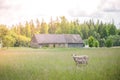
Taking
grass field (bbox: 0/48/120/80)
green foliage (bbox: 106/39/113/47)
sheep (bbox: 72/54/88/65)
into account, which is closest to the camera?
grass field (bbox: 0/48/120/80)

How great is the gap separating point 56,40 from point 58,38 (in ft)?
0.09

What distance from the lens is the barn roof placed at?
3371 millimetres

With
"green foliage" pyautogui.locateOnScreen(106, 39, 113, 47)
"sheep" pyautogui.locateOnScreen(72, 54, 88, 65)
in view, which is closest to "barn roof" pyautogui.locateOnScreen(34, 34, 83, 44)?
"sheep" pyautogui.locateOnScreen(72, 54, 88, 65)

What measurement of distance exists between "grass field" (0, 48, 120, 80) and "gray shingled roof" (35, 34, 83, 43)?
73 millimetres

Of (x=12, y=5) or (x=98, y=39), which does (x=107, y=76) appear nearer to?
(x=98, y=39)

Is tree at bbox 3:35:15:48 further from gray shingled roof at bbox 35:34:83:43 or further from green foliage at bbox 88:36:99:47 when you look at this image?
green foliage at bbox 88:36:99:47

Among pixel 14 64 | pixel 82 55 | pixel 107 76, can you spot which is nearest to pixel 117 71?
pixel 107 76

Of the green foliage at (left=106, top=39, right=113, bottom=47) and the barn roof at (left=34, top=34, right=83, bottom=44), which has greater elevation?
the barn roof at (left=34, top=34, right=83, bottom=44)

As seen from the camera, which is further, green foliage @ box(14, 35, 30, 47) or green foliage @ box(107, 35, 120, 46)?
green foliage @ box(107, 35, 120, 46)

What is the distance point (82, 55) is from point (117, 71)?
0.36m

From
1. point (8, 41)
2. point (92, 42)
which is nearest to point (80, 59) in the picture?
point (92, 42)

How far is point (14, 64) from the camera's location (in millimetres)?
3324

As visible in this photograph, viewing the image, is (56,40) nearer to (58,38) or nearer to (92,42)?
(58,38)

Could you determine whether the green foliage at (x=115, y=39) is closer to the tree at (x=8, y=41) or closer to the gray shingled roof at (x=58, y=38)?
the gray shingled roof at (x=58, y=38)
